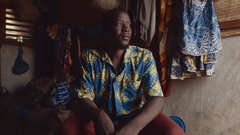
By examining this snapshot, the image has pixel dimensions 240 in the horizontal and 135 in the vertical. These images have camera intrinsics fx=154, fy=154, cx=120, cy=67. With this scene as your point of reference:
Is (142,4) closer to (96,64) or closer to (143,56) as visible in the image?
(143,56)

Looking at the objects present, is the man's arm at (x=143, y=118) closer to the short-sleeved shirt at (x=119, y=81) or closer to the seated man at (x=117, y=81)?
the seated man at (x=117, y=81)

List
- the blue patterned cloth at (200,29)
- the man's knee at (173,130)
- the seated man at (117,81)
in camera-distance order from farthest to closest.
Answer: the blue patterned cloth at (200,29)
the seated man at (117,81)
the man's knee at (173,130)

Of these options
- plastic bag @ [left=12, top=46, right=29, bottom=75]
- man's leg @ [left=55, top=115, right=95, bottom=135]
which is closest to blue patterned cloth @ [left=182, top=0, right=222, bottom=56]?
man's leg @ [left=55, top=115, right=95, bottom=135]

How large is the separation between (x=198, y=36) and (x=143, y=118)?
951 millimetres

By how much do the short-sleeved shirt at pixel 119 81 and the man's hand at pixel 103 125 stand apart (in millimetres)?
186

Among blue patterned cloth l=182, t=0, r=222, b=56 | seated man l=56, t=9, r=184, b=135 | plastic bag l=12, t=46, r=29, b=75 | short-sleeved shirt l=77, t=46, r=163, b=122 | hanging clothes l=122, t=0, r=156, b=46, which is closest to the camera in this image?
seated man l=56, t=9, r=184, b=135

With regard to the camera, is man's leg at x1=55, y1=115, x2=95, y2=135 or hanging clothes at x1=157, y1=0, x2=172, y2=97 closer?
man's leg at x1=55, y1=115, x2=95, y2=135

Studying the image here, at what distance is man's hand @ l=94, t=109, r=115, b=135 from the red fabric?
8 cm

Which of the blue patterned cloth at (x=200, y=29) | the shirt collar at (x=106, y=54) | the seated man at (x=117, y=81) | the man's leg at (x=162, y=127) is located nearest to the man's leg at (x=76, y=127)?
the seated man at (x=117, y=81)

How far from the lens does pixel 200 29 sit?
4.52 ft

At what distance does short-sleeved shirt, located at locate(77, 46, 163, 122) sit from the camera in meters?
1.09

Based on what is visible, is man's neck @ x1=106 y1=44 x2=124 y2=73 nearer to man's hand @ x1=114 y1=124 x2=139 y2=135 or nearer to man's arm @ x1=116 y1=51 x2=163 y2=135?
man's arm @ x1=116 y1=51 x2=163 y2=135

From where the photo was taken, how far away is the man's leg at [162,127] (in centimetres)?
81

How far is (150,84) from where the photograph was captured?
41.2 inches
